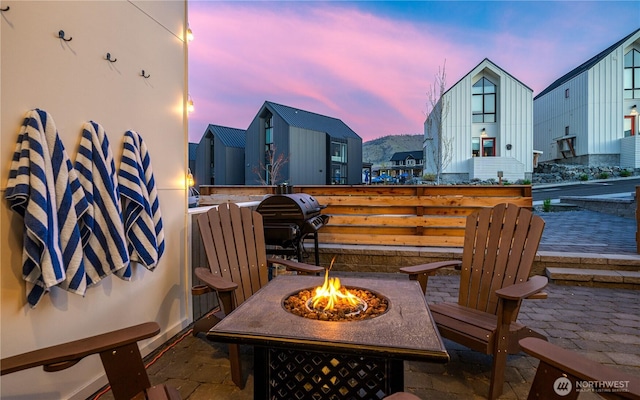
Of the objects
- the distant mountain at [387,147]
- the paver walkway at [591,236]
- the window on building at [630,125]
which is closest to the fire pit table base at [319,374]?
the paver walkway at [591,236]

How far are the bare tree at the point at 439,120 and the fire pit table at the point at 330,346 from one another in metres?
14.5

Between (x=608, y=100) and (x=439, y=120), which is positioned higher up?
(x=608, y=100)

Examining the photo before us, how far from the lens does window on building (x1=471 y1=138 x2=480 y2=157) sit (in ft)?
51.8

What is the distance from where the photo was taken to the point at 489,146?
15781 millimetres

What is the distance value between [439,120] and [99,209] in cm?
1588

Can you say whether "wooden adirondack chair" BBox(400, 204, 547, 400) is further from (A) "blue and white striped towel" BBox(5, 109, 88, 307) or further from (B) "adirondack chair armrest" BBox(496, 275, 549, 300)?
(A) "blue and white striped towel" BBox(5, 109, 88, 307)

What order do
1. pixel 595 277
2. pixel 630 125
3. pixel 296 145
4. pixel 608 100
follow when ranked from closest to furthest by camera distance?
pixel 595 277 → pixel 608 100 → pixel 630 125 → pixel 296 145

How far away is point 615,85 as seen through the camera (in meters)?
15.8

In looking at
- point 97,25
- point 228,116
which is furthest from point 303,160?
point 97,25

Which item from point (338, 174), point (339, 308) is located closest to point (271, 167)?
point (338, 174)

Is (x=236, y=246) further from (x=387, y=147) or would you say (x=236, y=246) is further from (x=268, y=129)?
(x=387, y=147)

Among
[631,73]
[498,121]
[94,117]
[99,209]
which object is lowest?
[99,209]

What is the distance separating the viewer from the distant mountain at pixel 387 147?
2008 inches

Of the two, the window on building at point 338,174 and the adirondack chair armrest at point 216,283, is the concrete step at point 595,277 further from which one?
the window on building at point 338,174
